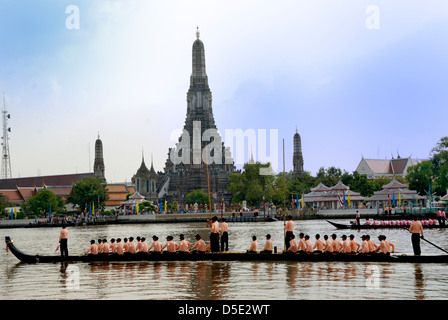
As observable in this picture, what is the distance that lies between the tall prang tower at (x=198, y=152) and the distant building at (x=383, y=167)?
35.7 meters

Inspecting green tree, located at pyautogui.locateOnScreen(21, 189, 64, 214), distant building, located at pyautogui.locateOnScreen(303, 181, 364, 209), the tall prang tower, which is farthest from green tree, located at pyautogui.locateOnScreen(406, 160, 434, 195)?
green tree, located at pyautogui.locateOnScreen(21, 189, 64, 214)

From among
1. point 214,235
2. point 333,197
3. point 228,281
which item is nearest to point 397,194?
point 333,197

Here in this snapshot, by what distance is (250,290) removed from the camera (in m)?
18.0

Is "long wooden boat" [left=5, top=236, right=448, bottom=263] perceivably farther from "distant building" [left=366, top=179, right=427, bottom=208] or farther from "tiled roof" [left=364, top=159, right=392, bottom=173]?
"tiled roof" [left=364, top=159, right=392, bottom=173]

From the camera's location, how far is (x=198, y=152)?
447 feet

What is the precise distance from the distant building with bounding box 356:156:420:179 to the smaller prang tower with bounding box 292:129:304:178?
16.4 m

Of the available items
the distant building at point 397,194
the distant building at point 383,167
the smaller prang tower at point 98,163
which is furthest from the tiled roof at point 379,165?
the smaller prang tower at point 98,163

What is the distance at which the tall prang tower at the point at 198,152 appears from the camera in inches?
5315

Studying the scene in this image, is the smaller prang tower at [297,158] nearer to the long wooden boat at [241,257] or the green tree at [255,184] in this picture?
the green tree at [255,184]

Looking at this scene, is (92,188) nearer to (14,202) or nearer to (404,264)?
(14,202)
